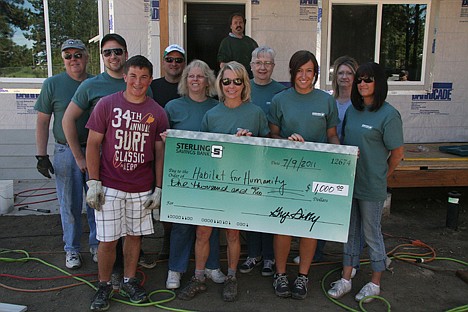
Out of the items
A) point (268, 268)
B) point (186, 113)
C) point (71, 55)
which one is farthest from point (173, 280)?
point (71, 55)

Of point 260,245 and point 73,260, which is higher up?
point 260,245

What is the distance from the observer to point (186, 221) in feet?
9.83

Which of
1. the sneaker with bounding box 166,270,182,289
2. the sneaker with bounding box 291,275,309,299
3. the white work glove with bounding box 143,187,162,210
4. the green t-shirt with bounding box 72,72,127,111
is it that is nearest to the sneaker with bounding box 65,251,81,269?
the sneaker with bounding box 166,270,182,289

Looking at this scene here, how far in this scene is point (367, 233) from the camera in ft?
9.78

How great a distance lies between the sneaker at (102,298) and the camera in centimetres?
287

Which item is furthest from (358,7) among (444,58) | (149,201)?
(149,201)

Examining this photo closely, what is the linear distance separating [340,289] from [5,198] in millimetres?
3955

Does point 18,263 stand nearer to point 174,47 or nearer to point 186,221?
point 186,221

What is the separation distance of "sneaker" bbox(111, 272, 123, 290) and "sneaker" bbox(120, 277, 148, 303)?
0.04 meters

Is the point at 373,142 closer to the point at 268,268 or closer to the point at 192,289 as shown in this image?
the point at 268,268

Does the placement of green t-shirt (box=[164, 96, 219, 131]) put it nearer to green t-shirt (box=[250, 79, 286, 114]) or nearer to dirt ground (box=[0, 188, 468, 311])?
green t-shirt (box=[250, 79, 286, 114])

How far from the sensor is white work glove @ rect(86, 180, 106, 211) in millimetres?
2713

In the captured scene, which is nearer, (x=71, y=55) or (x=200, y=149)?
(x=200, y=149)

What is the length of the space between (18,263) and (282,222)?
237 cm
